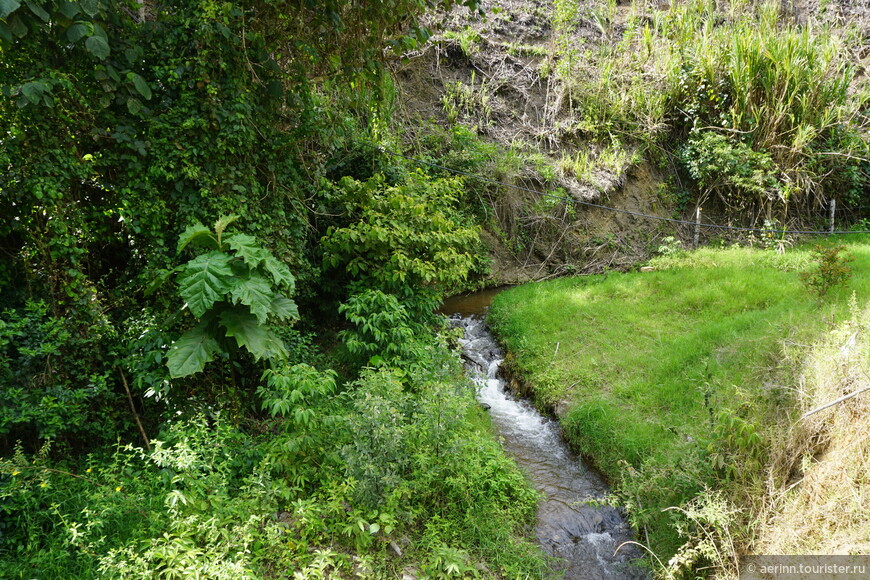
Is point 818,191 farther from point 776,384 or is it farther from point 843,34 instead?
point 776,384

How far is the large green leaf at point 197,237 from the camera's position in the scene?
3.60 m

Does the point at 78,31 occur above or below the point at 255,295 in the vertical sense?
above

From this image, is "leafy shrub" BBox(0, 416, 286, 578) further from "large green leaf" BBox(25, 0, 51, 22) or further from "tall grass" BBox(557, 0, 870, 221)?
"tall grass" BBox(557, 0, 870, 221)

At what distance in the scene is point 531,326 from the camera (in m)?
7.81

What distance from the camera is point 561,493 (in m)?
4.72

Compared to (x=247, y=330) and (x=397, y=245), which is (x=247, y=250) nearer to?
(x=247, y=330)

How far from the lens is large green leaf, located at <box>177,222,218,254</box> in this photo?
3604 millimetres

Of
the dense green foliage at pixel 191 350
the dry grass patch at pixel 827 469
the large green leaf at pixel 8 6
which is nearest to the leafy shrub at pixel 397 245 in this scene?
the dense green foliage at pixel 191 350

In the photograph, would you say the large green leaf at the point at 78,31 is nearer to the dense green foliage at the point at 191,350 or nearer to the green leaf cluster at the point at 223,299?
the dense green foliage at the point at 191,350

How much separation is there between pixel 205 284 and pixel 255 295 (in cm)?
35

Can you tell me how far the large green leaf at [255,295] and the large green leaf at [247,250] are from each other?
0.44ft

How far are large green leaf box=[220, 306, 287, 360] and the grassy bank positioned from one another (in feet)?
11.0

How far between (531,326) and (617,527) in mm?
3836

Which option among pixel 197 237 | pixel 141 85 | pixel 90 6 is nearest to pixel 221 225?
pixel 197 237
